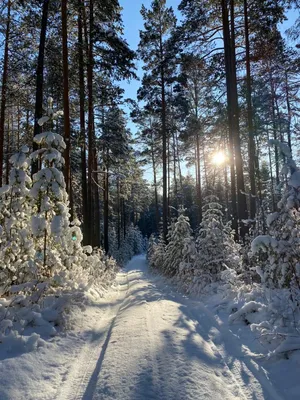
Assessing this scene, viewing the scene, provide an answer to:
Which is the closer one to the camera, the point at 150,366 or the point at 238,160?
the point at 150,366

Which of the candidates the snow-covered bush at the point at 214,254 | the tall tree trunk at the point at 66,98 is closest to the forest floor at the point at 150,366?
the snow-covered bush at the point at 214,254

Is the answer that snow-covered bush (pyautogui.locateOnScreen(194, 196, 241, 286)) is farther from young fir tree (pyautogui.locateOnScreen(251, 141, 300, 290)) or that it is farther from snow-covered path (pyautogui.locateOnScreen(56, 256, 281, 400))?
young fir tree (pyautogui.locateOnScreen(251, 141, 300, 290))

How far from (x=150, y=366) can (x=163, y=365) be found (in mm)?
154

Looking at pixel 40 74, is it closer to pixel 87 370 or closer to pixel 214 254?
pixel 214 254

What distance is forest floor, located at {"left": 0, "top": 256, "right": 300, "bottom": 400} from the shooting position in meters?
3.00

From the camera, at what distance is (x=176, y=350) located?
3945 millimetres

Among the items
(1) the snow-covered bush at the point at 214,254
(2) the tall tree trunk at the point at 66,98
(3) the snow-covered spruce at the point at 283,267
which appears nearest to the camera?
(3) the snow-covered spruce at the point at 283,267

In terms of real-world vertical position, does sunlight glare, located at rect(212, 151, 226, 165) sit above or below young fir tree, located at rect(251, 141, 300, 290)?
above

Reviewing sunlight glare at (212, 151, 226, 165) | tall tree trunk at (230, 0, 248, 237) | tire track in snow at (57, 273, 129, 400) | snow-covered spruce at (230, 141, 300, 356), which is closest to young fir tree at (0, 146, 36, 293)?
tire track in snow at (57, 273, 129, 400)

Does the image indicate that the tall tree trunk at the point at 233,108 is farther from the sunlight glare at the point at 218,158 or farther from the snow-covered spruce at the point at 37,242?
the sunlight glare at the point at 218,158

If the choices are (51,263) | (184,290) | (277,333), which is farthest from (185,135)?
(277,333)

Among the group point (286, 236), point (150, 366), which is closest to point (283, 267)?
point (286, 236)

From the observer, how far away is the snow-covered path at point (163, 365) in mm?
2980

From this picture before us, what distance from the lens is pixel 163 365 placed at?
348 centimetres
